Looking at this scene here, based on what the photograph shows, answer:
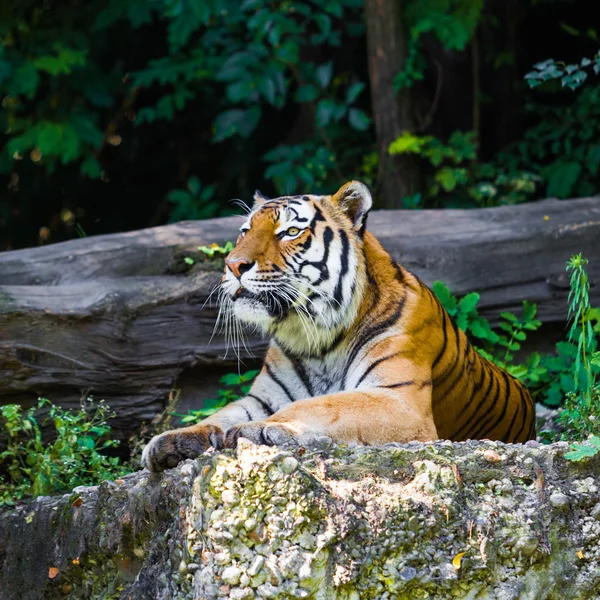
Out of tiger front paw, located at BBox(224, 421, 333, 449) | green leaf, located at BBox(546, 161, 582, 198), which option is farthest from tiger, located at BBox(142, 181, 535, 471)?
green leaf, located at BBox(546, 161, 582, 198)

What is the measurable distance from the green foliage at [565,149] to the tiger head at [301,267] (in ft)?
10.8

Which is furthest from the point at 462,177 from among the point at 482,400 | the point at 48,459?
the point at 48,459

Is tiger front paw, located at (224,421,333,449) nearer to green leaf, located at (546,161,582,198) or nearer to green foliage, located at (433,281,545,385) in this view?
green foliage, located at (433,281,545,385)

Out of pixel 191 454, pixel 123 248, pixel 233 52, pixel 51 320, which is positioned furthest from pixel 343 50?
pixel 191 454

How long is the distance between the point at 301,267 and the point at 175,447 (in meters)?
0.85

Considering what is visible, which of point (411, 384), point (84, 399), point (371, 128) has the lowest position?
point (84, 399)

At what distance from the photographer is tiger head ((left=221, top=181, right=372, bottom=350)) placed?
3.12 m

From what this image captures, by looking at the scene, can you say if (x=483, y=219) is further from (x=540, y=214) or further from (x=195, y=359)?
(x=195, y=359)

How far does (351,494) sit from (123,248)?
8.42 feet

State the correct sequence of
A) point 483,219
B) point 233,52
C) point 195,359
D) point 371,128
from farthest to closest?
point 371,128
point 233,52
point 483,219
point 195,359

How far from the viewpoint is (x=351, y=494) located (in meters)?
2.33

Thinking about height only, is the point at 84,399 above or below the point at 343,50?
below

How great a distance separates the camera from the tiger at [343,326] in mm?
3035

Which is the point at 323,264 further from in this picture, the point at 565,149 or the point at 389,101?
the point at 565,149
